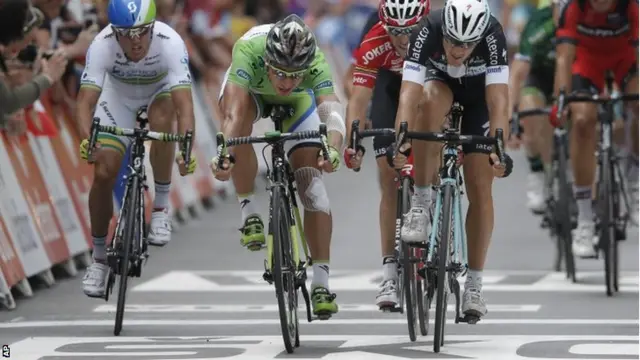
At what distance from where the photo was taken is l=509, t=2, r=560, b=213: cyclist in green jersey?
17.9 m

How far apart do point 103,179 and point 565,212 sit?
4.23 metres

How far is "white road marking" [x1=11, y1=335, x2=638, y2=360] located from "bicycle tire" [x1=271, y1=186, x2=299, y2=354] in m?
0.16

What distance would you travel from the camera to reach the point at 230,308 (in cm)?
1459

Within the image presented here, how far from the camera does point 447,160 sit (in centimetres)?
1173

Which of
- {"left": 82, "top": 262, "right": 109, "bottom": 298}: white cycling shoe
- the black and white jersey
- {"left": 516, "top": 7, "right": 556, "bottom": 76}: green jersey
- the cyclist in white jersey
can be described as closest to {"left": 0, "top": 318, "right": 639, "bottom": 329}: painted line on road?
{"left": 82, "top": 262, "right": 109, "bottom": 298}: white cycling shoe

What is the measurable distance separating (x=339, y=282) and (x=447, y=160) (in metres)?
4.76

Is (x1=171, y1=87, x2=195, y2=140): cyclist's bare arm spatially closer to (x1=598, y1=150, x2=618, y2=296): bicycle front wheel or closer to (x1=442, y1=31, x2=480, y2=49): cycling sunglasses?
(x1=442, y1=31, x2=480, y2=49): cycling sunglasses

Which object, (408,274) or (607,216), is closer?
(408,274)

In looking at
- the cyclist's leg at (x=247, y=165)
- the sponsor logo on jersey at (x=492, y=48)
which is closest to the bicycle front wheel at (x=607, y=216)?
the sponsor logo on jersey at (x=492, y=48)

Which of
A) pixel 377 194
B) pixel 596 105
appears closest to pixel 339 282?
pixel 596 105

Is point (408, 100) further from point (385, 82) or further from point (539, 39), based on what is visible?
point (539, 39)

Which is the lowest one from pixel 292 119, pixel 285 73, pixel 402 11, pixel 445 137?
pixel 445 137

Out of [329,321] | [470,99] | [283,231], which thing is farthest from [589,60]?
[283,231]

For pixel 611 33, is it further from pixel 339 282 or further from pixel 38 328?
pixel 38 328
